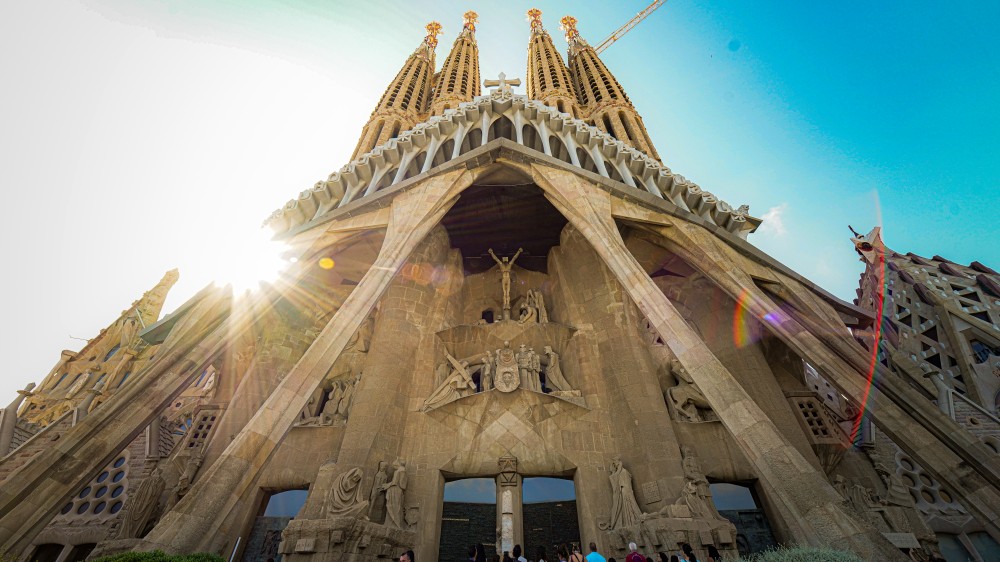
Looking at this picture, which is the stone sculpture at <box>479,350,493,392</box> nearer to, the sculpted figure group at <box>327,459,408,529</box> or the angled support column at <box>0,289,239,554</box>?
the sculpted figure group at <box>327,459,408,529</box>

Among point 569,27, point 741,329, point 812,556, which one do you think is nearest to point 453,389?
point 741,329

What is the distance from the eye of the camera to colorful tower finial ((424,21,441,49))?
1603 inches

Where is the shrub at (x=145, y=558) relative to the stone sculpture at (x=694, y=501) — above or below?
below

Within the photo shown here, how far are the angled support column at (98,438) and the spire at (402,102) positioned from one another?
690 inches

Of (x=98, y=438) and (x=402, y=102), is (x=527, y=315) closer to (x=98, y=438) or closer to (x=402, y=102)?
(x=98, y=438)

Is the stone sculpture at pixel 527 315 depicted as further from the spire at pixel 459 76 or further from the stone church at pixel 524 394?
the spire at pixel 459 76

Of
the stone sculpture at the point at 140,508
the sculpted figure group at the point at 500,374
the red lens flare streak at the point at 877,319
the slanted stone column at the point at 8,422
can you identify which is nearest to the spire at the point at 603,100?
the red lens flare streak at the point at 877,319

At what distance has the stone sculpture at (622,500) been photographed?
902cm

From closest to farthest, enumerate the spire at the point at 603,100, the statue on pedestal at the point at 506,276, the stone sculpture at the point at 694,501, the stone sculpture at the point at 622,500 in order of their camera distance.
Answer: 1. the stone sculpture at the point at 694,501
2. the stone sculpture at the point at 622,500
3. the statue on pedestal at the point at 506,276
4. the spire at the point at 603,100

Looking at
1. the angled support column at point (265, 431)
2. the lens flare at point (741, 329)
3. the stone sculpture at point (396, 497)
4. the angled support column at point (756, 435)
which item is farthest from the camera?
the lens flare at point (741, 329)

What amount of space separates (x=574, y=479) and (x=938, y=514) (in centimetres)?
945

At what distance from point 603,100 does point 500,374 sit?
934 inches

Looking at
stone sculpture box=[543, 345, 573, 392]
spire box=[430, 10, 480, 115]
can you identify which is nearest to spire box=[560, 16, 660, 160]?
Answer: spire box=[430, 10, 480, 115]

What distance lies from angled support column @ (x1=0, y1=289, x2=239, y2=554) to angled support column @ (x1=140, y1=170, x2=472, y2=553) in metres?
1.94
